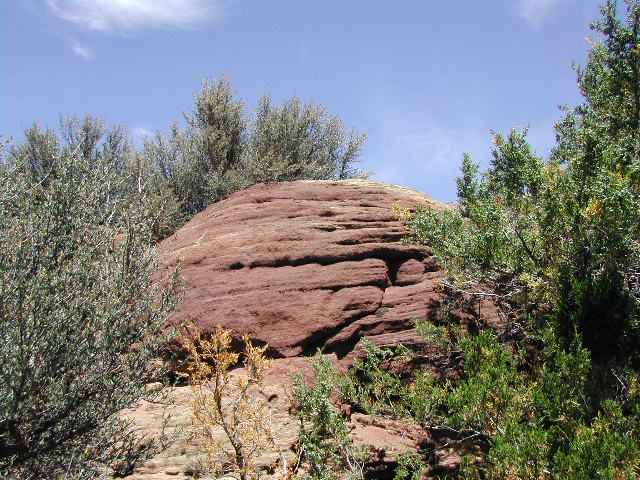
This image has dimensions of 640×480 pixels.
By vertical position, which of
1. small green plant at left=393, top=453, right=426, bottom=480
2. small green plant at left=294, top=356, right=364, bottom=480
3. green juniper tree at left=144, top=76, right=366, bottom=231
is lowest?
small green plant at left=393, top=453, right=426, bottom=480

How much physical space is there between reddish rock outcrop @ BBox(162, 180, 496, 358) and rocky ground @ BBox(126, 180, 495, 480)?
0.02 meters

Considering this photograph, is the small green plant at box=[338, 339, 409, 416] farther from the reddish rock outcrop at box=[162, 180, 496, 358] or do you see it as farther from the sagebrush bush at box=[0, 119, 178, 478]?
the sagebrush bush at box=[0, 119, 178, 478]

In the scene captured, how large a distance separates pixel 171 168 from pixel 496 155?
9.48 m

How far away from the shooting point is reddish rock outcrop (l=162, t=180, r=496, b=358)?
819cm

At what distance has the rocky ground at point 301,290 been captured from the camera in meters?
7.11

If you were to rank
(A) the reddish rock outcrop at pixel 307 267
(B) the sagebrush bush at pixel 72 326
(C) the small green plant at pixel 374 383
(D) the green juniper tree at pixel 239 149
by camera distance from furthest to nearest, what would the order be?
(D) the green juniper tree at pixel 239 149
(A) the reddish rock outcrop at pixel 307 267
(C) the small green plant at pixel 374 383
(B) the sagebrush bush at pixel 72 326

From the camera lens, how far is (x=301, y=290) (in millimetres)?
8586

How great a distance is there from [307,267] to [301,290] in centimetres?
49

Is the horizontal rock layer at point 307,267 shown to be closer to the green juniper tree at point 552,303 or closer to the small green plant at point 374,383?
the small green plant at point 374,383

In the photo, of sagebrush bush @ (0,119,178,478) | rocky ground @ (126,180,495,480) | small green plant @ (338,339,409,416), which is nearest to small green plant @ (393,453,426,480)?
rocky ground @ (126,180,495,480)

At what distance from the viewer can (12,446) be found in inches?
215

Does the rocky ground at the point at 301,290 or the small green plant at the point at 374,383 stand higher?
the rocky ground at the point at 301,290

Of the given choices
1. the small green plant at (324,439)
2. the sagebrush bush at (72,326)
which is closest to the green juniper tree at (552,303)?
the small green plant at (324,439)

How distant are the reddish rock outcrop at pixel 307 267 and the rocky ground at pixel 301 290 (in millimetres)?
16
